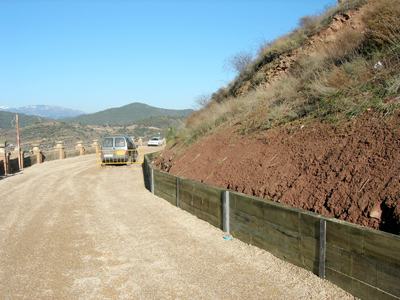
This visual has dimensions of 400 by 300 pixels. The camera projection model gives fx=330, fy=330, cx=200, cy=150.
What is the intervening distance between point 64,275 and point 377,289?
421cm

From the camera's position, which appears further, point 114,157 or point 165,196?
point 114,157

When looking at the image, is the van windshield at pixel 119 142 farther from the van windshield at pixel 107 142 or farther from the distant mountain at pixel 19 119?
the distant mountain at pixel 19 119

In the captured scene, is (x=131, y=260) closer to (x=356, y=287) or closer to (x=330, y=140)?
(x=356, y=287)

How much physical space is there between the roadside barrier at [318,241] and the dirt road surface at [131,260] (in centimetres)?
17

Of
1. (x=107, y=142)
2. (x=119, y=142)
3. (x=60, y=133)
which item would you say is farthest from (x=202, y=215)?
(x=60, y=133)

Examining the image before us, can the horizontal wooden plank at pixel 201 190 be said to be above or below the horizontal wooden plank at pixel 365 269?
above

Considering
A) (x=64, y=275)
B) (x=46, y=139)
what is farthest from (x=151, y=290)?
(x=46, y=139)

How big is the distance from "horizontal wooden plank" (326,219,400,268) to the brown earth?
60 centimetres

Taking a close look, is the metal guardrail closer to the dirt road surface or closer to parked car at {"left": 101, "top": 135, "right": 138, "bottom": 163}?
parked car at {"left": 101, "top": 135, "right": 138, "bottom": 163}

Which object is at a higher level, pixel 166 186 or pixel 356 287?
pixel 166 186

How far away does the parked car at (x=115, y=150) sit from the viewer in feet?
68.6

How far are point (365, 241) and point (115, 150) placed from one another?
730 inches

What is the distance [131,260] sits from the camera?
5535 mm

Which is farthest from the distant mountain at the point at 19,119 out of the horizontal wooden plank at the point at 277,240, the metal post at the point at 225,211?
the horizontal wooden plank at the point at 277,240
